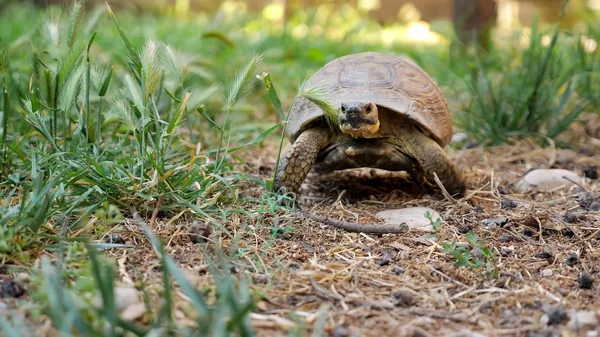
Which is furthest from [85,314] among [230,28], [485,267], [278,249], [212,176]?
[230,28]

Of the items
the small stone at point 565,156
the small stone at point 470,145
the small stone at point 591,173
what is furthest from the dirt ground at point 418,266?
the small stone at point 470,145

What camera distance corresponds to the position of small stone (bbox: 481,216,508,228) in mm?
2639

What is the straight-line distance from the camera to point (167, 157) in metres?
2.81

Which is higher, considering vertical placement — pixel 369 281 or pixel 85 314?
pixel 85 314

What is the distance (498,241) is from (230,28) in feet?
16.2

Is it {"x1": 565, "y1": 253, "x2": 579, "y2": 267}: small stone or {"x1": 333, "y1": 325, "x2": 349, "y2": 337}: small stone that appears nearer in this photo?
{"x1": 333, "y1": 325, "x2": 349, "y2": 337}: small stone

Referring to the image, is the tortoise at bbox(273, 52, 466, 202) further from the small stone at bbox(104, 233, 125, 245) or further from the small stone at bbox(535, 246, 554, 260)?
the small stone at bbox(104, 233, 125, 245)

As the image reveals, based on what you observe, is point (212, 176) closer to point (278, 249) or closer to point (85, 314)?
point (278, 249)

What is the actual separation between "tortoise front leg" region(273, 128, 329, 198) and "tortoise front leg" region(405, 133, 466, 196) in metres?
0.47

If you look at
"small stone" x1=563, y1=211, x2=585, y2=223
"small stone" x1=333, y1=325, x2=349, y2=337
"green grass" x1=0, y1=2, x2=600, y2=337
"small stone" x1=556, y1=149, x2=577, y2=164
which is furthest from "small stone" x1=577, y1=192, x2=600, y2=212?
"small stone" x1=333, y1=325, x2=349, y2=337

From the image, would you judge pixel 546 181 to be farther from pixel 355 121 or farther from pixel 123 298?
pixel 123 298

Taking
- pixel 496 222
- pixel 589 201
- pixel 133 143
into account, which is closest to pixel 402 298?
pixel 496 222

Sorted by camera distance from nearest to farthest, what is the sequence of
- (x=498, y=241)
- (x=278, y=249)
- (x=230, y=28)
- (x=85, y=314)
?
(x=85, y=314)
(x=278, y=249)
(x=498, y=241)
(x=230, y=28)

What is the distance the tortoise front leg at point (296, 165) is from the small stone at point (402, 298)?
1.06m
